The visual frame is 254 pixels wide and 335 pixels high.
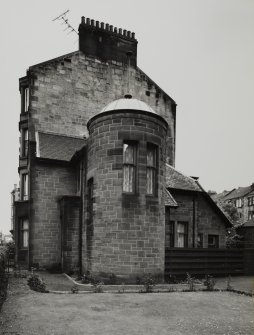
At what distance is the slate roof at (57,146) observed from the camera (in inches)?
817

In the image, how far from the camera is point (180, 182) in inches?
806

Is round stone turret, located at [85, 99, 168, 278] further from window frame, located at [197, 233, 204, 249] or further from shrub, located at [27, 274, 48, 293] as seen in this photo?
window frame, located at [197, 233, 204, 249]

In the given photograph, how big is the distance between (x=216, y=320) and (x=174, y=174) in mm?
13910

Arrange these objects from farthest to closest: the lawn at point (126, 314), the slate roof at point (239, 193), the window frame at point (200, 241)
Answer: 1. the slate roof at point (239, 193)
2. the window frame at point (200, 241)
3. the lawn at point (126, 314)

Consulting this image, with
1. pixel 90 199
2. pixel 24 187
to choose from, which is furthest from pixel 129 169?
pixel 24 187

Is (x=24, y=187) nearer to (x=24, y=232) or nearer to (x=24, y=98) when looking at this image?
(x=24, y=232)

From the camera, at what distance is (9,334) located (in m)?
6.67

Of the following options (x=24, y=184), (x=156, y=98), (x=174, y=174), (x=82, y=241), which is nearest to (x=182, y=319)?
(x=82, y=241)

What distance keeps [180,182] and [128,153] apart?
22.8ft

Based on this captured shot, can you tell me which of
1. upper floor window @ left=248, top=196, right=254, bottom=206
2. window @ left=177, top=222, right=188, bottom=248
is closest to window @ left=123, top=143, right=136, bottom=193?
window @ left=177, top=222, right=188, bottom=248

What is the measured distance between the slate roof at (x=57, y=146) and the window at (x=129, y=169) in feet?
23.5

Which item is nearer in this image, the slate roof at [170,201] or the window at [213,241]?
the slate roof at [170,201]

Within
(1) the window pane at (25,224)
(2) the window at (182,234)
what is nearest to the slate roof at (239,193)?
(2) the window at (182,234)

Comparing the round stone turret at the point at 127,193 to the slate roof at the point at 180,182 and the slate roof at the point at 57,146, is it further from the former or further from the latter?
the slate roof at the point at 57,146
